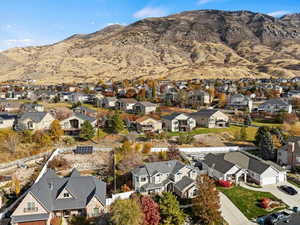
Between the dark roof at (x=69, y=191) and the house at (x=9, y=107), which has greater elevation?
the house at (x=9, y=107)

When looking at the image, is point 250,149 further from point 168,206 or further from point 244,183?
point 168,206

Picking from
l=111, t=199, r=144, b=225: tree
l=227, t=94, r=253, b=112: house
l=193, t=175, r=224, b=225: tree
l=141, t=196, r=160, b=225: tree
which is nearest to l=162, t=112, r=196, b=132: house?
l=227, t=94, r=253, b=112: house

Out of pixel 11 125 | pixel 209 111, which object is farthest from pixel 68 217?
pixel 209 111

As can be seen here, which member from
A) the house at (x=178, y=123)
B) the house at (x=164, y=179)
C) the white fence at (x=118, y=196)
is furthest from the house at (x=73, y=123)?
the white fence at (x=118, y=196)

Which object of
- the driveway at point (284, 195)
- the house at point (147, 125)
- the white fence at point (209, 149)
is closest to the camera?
the driveway at point (284, 195)

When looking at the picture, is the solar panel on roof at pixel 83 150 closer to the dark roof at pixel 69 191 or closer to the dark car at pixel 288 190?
the dark roof at pixel 69 191

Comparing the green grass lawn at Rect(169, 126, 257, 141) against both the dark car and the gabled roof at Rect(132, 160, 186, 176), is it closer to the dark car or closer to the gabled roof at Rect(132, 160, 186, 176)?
the dark car
